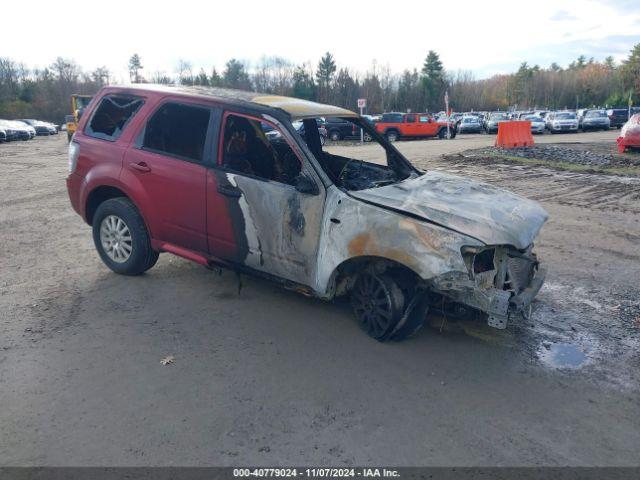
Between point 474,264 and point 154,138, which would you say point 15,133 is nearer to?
point 154,138

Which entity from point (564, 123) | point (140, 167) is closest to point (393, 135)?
point (564, 123)

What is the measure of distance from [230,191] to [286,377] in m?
1.77

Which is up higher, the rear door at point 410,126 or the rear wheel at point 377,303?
the rear door at point 410,126

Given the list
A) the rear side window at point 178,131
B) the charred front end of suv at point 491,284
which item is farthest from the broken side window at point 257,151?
the charred front end of suv at point 491,284

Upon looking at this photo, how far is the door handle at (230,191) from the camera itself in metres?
4.65

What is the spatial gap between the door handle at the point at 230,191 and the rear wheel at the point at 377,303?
1.30 metres

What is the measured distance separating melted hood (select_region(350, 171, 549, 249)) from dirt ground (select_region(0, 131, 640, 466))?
1.01m

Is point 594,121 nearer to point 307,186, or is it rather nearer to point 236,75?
point 307,186

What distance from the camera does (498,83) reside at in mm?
102875

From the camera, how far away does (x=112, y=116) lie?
219 inches

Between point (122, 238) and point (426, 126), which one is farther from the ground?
point (426, 126)

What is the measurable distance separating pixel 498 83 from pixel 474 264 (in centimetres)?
10916

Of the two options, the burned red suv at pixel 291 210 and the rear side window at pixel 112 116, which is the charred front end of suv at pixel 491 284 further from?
the rear side window at pixel 112 116

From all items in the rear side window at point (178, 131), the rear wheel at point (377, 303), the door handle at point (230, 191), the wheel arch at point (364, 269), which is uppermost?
the rear side window at point (178, 131)
